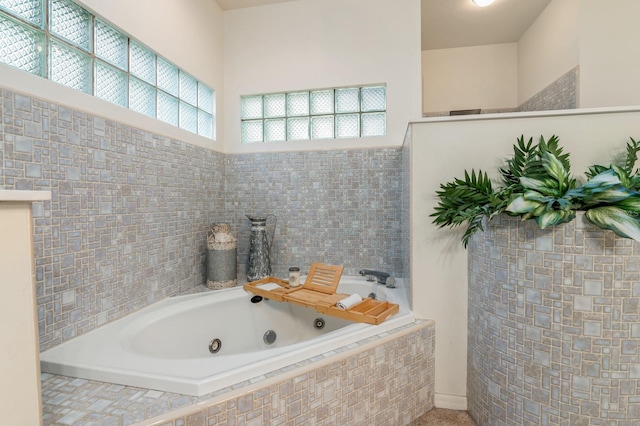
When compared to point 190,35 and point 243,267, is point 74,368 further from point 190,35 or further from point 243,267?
point 190,35

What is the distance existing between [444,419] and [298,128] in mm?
2194

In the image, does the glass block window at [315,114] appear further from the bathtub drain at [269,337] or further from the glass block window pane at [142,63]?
the bathtub drain at [269,337]

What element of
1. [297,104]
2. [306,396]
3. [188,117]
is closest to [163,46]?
[188,117]

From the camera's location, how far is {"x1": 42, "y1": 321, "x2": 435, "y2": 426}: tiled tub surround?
34.2 inches

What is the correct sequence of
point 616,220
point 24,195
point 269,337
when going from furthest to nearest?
point 269,337, point 616,220, point 24,195

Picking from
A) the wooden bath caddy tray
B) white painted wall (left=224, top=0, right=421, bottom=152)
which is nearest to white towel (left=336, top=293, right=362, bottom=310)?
the wooden bath caddy tray

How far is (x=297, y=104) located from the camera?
2469 mm

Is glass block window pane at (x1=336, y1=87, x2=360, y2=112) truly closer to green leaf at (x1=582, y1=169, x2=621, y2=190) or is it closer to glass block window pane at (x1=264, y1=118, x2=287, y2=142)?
glass block window pane at (x1=264, y1=118, x2=287, y2=142)

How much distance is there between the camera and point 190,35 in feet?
6.81

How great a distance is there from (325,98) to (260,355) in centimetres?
202

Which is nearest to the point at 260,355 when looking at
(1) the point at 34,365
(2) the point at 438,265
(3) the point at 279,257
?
(1) the point at 34,365

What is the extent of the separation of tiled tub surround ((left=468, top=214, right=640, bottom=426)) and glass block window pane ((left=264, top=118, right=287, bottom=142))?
69.7 inches

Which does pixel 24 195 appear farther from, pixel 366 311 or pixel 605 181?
pixel 605 181

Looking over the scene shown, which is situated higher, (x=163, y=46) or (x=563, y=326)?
(x=163, y=46)
